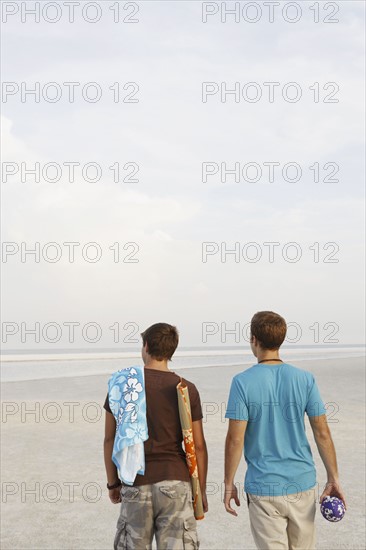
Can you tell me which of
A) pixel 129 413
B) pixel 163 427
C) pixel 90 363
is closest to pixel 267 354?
pixel 163 427

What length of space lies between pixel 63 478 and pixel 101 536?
279 centimetres

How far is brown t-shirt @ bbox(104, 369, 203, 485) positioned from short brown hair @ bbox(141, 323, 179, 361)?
0.47 ft

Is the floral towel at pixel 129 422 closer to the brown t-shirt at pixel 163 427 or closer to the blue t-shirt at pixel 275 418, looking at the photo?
the brown t-shirt at pixel 163 427

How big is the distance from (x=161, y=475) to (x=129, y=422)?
38cm

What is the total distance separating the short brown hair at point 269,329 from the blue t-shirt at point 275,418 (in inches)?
5.8

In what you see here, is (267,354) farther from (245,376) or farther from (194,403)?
(194,403)

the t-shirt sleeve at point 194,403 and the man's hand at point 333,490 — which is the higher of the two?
the t-shirt sleeve at point 194,403

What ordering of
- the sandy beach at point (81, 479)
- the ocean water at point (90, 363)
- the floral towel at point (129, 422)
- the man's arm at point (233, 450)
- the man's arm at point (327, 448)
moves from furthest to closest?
the ocean water at point (90, 363) → the sandy beach at point (81, 479) → the man's arm at point (327, 448) → the man's arm at point (233, 450) → the floral towel at point (129, 422)

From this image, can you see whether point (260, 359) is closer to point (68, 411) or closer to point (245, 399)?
point (245, 399)

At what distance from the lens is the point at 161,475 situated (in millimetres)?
4180

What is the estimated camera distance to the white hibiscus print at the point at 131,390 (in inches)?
165

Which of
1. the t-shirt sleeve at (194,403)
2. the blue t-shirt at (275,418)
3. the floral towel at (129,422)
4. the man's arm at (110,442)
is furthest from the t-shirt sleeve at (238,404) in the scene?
the man's arm at (110,442)

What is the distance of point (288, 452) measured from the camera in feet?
14.0

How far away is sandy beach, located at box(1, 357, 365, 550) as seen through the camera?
709 centimetres
